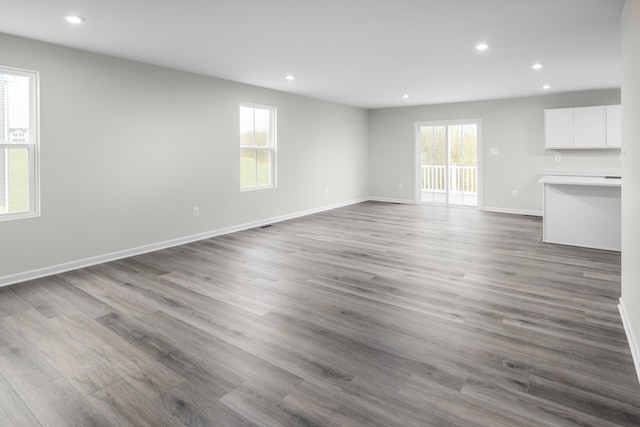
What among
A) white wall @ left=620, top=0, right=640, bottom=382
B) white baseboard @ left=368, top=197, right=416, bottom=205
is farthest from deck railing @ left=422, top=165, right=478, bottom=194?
white wall @ left=620, top=0, right=640, bottom=382

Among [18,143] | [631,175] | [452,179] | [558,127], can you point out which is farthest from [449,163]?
[18,143]

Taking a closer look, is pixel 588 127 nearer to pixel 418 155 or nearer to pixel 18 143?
pixel 418 155

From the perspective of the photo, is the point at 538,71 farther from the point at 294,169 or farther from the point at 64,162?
the point at 64,162

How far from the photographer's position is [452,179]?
28.8ft

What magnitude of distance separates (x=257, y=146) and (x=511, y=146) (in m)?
5.07

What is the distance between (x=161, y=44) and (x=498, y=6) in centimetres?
317

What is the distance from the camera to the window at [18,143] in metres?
3.70

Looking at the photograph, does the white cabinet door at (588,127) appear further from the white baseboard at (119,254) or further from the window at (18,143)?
the window at (18,143)

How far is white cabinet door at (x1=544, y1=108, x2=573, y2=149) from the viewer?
6.94 m

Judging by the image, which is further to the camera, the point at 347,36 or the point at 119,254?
the point at 119,254

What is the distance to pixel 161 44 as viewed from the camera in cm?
398

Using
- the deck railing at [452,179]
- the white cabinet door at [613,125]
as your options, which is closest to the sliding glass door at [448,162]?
the deck railing at [452,179]

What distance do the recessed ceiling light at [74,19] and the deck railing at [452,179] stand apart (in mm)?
7374

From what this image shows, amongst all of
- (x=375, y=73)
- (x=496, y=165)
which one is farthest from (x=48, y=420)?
(x=496, y=165)
